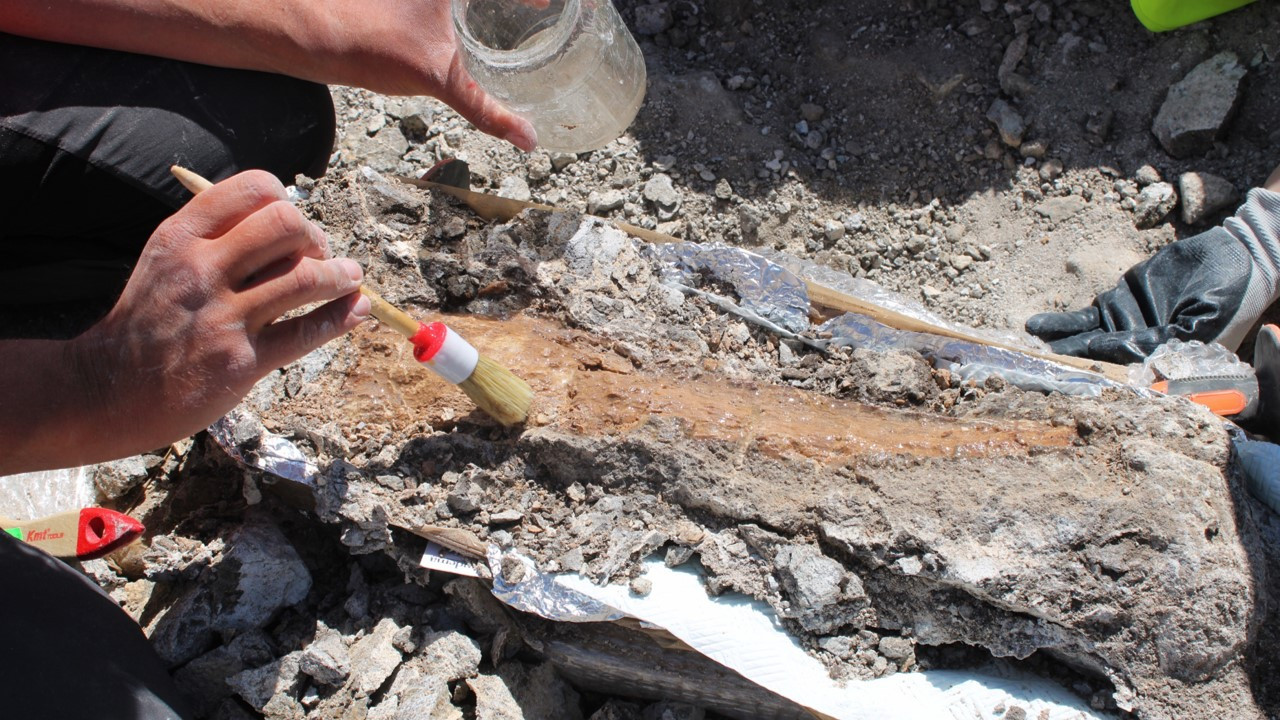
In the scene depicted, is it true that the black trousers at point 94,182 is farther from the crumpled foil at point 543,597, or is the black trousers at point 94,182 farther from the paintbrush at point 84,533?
the crumpled foil at point 543,597

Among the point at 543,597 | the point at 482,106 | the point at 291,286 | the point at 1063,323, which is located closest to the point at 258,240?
the point at 291,286

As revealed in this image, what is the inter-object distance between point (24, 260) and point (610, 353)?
60.3 inches

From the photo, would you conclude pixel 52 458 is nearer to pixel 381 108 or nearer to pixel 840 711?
pixel 840 711

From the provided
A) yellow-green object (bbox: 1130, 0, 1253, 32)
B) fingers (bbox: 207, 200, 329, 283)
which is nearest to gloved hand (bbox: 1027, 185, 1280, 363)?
yellow-green object (bbox: 1130, 0, 1253, 32)

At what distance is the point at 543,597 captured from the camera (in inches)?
63.2

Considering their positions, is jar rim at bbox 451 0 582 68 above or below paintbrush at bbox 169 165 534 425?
above

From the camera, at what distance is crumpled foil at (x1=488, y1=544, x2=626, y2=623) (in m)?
1.59

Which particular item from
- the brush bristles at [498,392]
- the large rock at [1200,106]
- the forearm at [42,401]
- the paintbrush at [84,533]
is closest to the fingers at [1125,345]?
the large rock at [1200,106]

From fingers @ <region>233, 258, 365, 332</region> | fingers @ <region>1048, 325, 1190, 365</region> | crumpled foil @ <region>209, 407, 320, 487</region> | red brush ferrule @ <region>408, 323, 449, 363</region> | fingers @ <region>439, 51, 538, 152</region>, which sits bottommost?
crumpled foil @ <region>209, 407, 320, 487</region>

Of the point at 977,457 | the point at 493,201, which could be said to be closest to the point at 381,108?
the point at 493,201

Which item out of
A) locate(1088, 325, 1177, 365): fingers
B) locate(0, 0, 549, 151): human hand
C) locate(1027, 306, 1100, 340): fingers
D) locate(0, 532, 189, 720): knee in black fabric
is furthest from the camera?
locate(1027, 306, 1100, 340): fingers

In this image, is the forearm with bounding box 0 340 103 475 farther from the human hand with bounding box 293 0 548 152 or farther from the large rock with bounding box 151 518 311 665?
the human hand with bounding box 293 0 548 152

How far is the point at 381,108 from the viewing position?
9.73ft

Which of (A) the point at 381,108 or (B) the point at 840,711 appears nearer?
(B) the point at 840,711
